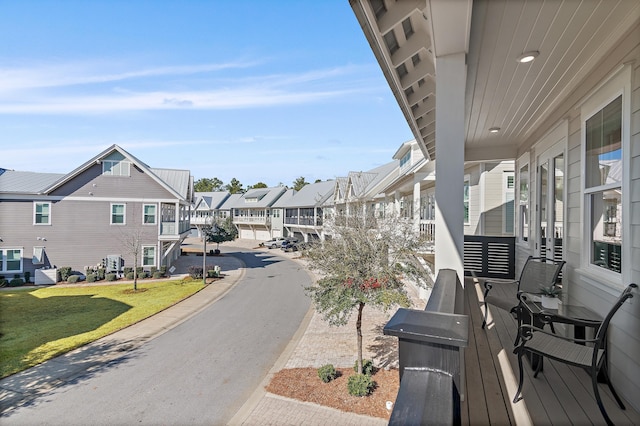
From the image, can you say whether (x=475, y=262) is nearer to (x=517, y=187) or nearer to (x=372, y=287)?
(x=517, y=187)

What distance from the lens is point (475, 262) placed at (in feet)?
28.6

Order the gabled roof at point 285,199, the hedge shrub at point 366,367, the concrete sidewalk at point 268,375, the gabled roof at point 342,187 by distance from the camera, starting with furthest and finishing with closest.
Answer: the gabled roof at point 285,199, the gabled roof at point 342,187, the hedge shrub at point 366,367, the concrete sidewalk at point 268,375

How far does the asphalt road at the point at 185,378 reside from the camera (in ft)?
22.2

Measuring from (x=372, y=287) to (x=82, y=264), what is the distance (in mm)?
20257

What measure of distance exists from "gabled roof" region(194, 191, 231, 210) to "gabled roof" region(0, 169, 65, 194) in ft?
91.0

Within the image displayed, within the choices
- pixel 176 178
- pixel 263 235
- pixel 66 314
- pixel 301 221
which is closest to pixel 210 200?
pixel 263 235

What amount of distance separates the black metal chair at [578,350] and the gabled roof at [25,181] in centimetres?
2550

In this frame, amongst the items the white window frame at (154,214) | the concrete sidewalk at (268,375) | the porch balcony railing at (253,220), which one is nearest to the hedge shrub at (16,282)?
the white window frame at (154,214)

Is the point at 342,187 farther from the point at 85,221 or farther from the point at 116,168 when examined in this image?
the point at 85,221

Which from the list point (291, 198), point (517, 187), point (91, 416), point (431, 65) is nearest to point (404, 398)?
point (431, 65)

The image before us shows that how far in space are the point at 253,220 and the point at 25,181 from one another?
2677cm

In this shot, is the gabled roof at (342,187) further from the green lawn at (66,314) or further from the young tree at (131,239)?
the young tree at (131,239)

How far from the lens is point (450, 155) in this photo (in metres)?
2.99

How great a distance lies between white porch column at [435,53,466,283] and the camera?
117 inches
